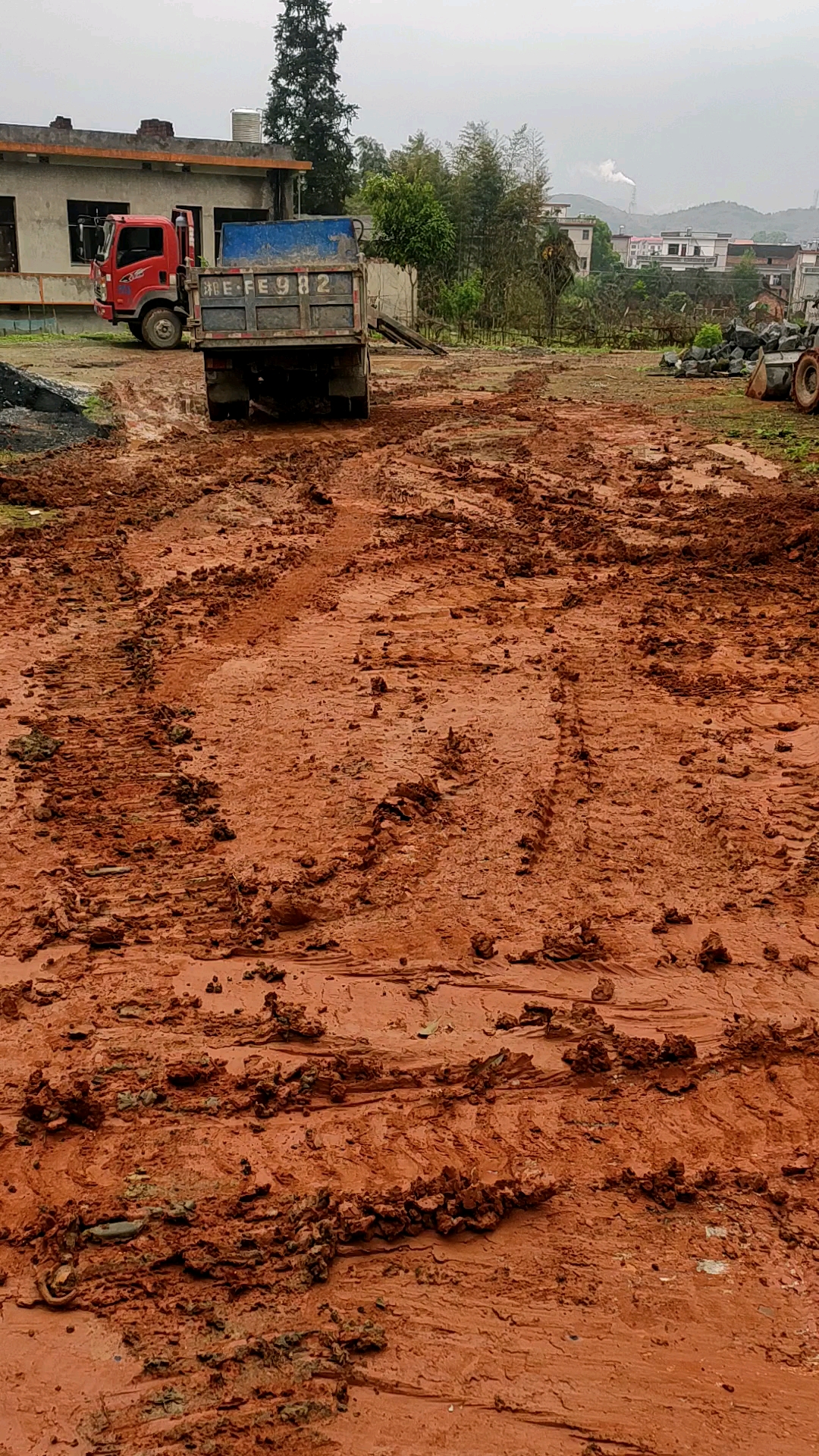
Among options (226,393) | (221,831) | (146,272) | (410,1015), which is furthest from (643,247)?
(410,1015)

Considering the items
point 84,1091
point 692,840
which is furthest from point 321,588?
point 84,1091

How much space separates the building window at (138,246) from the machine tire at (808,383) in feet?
44.0

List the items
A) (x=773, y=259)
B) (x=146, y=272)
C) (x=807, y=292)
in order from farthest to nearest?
1. (x=773, y=259)
2. (x=807, y=292)
3. (x=146, y=272)

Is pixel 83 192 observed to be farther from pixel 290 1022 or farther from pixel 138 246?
pixel 290 1022

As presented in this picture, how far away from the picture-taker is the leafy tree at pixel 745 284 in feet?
203

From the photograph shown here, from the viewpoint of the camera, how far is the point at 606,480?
11.7m

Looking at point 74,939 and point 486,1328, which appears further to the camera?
point 74,939

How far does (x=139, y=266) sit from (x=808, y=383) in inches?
555

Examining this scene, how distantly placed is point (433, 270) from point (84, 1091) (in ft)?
120

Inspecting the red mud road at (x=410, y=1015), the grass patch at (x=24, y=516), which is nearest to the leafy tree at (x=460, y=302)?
the grass patch at (x=24, y=516)

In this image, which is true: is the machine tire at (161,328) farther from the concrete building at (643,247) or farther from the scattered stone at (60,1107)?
the concrete building at (643,247)

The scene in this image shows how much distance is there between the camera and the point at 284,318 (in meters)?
14.0

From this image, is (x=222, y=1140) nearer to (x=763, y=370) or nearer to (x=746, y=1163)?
(x=746, y=1163)

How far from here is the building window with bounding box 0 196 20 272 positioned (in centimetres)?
3036
